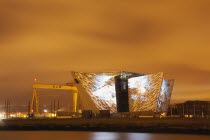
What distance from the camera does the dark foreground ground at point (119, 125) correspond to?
42172mm

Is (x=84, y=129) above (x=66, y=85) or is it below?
below

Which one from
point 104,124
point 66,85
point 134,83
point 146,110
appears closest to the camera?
point 104,124

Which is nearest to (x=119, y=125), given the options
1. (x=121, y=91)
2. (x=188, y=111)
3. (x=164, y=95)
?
(x=121, y=91)

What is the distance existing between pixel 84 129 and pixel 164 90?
73.9ft

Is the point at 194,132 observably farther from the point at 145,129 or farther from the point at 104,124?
the point at 104,124

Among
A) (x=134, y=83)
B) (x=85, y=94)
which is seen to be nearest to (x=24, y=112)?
(x=85, y=94)

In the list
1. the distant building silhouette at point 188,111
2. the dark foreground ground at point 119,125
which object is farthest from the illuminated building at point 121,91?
the dark foreground ground at point 119,125

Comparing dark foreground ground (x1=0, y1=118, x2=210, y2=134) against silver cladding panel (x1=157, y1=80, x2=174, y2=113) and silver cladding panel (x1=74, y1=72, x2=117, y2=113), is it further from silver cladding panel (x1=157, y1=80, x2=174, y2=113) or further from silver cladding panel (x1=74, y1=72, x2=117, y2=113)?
silver cladding panel (x1=157, y1=80, x2=174, y2=113)

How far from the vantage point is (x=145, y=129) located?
46.5m

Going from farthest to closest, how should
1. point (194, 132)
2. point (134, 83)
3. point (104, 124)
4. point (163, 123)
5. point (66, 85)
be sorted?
point (66, 85)
point (134, 83)
point (104, 124)
point (163, 123)
point (194, 132)

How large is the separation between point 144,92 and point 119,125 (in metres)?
16.8

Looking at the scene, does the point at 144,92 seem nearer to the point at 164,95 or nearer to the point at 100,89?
the point at 164,95

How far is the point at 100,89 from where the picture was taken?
66938mm

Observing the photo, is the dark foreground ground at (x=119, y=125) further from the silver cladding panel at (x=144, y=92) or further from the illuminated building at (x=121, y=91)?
the silver cladding panel at (x=144, y=92)
